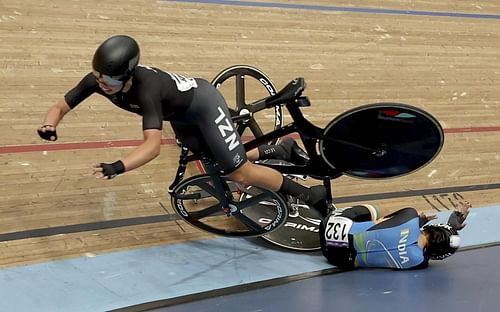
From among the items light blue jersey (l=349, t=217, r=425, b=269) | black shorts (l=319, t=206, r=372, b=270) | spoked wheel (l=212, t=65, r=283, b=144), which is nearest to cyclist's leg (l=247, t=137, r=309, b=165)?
spoked wheel (l=212, t=65, r=283, b=144)

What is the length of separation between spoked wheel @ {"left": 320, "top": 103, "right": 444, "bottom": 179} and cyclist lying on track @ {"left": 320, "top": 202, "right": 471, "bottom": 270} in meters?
0.28

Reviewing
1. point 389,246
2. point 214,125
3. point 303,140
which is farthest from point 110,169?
point 389,246

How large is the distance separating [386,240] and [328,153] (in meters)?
0.50

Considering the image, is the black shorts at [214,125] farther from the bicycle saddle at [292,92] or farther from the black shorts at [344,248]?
the black shorts at [344,248]

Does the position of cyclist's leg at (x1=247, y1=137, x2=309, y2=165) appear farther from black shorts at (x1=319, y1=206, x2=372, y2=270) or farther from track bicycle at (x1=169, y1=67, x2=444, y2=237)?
black shorts at (x1=319, y1=206, x2=372, y2=270)

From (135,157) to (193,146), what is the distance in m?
0.60

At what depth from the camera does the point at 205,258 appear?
3277 millimetres

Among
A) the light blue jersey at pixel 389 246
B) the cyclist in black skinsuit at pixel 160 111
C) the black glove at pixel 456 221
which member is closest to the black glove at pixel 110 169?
the cyclist in black skinsuit at pixel 160 111

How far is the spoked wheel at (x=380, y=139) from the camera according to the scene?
3.18 m

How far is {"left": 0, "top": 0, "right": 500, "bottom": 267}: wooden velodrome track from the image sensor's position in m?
3.40

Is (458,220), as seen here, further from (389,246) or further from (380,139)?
(380,139)

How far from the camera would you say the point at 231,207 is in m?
3.27

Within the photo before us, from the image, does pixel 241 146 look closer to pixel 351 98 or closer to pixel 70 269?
pixel 70 269

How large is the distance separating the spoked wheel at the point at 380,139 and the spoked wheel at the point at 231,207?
371mm
